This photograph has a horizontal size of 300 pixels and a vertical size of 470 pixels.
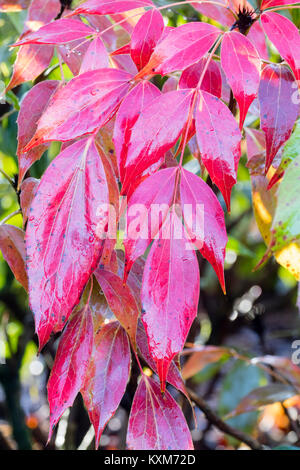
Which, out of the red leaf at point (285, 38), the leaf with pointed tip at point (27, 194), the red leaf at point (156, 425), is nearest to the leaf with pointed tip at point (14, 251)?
the leaf with pointed tip at point (27, 194)

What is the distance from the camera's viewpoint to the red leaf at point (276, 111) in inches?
14.0

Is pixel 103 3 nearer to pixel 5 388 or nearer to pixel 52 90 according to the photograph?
pixel 52 90

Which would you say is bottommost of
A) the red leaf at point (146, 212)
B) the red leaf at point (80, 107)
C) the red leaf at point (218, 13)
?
the red leaf at point (146, 212)

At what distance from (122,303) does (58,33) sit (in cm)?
21

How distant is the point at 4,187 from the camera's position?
0.76 metres

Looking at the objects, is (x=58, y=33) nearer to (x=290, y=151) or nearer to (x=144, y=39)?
(x=144, y=39)

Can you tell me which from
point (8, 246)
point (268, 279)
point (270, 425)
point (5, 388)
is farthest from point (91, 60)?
point (270, 425)

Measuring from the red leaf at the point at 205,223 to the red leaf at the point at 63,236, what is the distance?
6 cm

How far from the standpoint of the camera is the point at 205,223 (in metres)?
0.31

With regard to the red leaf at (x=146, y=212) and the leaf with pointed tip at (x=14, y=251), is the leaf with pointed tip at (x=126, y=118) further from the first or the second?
the leaf with pointed tip at (x=14, y=251)

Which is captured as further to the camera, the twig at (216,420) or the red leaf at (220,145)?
the twig at (216,420)

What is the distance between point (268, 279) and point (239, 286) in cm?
9

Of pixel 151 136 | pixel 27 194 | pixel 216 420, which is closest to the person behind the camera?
pixel 151 136

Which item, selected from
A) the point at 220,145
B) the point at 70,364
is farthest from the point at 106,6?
the point at 70,364
